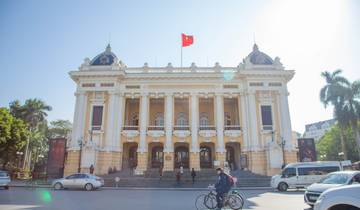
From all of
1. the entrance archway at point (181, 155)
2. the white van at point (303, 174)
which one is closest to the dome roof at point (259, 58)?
the entrance archway at point (181, 155)

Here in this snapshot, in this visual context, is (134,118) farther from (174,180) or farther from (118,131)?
(174,180)

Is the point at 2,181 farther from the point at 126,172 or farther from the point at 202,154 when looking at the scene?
the point at 202,154

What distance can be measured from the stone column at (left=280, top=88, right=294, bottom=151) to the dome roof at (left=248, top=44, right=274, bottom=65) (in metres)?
4.45

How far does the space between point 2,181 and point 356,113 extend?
121ft

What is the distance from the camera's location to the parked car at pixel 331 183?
29.2 feet

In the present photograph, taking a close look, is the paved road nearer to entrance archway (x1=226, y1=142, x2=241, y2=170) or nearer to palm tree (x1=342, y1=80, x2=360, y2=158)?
entrance archway (x1=226, y1=142, x2=241, y2=170)

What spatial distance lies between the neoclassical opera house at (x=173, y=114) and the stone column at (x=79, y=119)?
11 cm

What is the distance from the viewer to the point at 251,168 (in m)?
28.2

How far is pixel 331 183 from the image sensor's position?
376 inches

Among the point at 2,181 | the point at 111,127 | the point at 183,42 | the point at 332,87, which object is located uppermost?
the point at 183,42

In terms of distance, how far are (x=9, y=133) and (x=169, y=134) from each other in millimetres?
19532

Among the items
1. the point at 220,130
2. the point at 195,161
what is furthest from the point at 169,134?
the point at 220,130

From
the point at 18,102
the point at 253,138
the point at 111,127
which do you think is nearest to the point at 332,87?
the point at 253,138

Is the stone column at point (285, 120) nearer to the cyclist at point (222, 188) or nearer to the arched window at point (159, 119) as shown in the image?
the arched window at point (159, 119)
